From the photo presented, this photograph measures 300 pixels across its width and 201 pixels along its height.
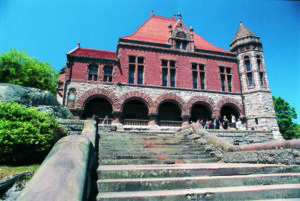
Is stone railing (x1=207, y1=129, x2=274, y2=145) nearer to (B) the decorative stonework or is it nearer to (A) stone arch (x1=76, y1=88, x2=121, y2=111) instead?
(B) the decorative stonework

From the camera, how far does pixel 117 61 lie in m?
17.2

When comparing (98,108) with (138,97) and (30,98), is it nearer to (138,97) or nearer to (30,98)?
(138,97)

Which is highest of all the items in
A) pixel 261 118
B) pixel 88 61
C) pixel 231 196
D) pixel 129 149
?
pixel 88 61

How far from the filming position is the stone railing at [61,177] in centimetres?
168

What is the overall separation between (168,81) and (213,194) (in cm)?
1565

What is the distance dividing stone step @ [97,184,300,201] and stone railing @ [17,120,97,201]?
59 cm

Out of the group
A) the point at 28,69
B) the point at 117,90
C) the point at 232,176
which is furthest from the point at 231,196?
the point at 28,69

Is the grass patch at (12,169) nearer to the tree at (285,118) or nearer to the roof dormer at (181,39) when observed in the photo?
the roof dormer at (181,39)

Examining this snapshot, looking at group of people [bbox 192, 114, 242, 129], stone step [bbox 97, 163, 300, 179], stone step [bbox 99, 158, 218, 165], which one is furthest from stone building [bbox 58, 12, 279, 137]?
stone step [bbox 97, 163, 300, 179]

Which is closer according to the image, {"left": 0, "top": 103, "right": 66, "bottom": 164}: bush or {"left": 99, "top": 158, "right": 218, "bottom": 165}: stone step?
{"left": 99, "top": 158, "right": 218, "bottom": 165}: stone step

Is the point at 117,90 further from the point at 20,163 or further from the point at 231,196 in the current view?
the point at 231,196

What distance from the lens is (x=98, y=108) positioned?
679 inches

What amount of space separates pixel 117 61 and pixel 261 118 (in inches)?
620

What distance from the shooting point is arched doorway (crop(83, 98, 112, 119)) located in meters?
16.9
